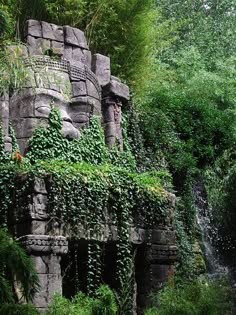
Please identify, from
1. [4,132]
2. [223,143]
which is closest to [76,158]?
[4,132]

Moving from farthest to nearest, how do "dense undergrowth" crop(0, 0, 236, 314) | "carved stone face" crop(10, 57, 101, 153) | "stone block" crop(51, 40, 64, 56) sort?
1. "stone block" crop(51, 40, 64, 56)
2. "dense undergrowth" crop(0, 0, 236, 314)
3. "carved stone face" crop(10, 57, 101, 153)

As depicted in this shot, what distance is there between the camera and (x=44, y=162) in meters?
11.1

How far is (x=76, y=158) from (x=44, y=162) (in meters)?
1.86

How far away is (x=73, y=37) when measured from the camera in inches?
572

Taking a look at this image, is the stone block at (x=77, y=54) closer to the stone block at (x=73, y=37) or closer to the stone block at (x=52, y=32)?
the stone block at (x=73, y=37)

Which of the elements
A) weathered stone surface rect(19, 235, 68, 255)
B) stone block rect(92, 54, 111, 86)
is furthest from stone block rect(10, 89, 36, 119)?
weathered stone surface rect(19, 235, 68, 255)

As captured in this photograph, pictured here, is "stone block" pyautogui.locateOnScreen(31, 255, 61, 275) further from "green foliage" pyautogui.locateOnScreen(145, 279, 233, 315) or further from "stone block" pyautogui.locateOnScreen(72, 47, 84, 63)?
"stone block" pyautogui.locateOnScreen(72, 47, 84, 63)

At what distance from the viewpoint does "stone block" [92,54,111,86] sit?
14.9 metres

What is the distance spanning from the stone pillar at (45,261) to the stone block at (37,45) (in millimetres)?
5012

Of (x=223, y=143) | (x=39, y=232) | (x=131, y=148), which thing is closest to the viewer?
(x=39, y=232)

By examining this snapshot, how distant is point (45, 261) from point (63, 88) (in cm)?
448

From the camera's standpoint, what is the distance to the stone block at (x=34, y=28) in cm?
1404

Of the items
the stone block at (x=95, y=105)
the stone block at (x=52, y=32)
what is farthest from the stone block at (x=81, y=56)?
the stone block at (x=95, y=105)

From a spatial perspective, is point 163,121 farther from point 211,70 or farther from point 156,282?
point 211,70
